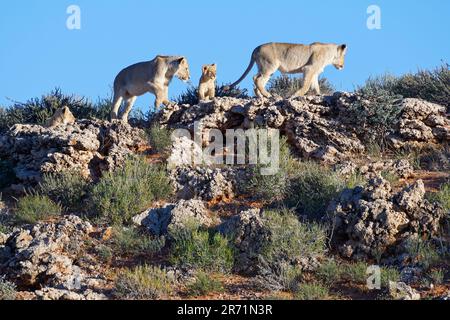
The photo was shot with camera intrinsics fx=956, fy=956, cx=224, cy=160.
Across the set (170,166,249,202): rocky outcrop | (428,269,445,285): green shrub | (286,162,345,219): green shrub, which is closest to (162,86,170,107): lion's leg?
(170,166,249,202): rocky outcrop

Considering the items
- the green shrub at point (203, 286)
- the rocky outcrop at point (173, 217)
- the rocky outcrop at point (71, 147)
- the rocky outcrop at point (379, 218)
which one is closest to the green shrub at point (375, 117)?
the rocky outcrop at point (379, 218)

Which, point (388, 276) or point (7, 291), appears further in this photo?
point (388, 276)

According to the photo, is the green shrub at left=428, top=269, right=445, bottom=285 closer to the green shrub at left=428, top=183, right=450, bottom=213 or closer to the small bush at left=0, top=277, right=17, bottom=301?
the green shrub at left=428, top=183, right=450, bottom=213

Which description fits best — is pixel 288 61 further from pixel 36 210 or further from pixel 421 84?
pixel 36 210

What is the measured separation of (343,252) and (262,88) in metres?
6.76

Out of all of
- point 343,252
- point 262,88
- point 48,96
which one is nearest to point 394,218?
point 343,252

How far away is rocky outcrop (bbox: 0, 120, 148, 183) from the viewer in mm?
15953

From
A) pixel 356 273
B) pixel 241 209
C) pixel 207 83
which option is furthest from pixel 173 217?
pixel 207 83

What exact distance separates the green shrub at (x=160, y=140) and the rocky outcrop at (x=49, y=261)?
10.3 feet

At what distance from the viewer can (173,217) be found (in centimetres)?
1387

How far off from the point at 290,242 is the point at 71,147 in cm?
478

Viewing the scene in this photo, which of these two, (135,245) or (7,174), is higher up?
(7,174)

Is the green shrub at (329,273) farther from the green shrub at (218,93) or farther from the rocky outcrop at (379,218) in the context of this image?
the green shrub at (218,93)
